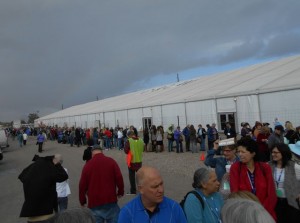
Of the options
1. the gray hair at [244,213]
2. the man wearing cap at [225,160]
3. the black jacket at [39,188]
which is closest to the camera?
the gray hair at [244,213]

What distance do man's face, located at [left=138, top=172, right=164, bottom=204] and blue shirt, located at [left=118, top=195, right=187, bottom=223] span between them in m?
0.11

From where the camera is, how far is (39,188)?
4.95m

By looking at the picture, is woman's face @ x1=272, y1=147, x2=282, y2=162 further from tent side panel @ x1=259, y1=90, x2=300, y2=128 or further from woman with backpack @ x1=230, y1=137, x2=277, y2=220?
tent side panel @ x1=259, y1=90, x2=300, y2=128

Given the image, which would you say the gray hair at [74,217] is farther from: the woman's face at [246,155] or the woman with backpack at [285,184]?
the woman with backpack at [285,184]

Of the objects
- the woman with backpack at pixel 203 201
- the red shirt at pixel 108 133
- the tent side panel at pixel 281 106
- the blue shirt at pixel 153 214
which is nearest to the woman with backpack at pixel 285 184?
the woman with backpack at pixel 203 201

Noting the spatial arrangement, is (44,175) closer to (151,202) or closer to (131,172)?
(151,202)

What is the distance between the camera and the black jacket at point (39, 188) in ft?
16.2

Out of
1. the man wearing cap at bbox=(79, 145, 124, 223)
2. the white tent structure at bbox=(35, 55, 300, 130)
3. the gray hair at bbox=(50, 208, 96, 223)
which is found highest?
the white tent structure at bbox=(35, 55, 300, 130)

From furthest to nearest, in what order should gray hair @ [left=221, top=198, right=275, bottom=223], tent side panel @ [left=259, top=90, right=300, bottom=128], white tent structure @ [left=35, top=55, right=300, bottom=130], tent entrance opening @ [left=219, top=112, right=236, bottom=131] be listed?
tent entrance opening @ [left=219, top=112, right=236, bottom=131] < white tent structure @ [left=35, top=55, right=300, bottom=130] < tent side panel @ [left=259, top=90, right=300, bottom=128] < gray hair @ [left=221, top=198, right=275, bottom=223]

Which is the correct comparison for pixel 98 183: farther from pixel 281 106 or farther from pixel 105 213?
pixel 281 106

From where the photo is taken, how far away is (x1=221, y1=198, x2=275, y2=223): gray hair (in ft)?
7.18

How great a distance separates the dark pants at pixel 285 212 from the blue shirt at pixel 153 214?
92.5 inches

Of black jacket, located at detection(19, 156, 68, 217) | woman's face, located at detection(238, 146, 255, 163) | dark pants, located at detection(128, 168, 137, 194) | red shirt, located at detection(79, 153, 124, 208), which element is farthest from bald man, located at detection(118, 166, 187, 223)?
dark pants, located at detection(128, 168, 137, 194)

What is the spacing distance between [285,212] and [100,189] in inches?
109
